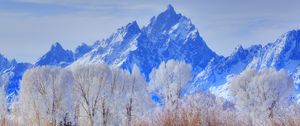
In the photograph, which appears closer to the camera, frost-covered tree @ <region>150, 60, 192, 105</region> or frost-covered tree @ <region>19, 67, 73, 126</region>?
frost-covered tree @ <region>19, 67, 73, 126</region>

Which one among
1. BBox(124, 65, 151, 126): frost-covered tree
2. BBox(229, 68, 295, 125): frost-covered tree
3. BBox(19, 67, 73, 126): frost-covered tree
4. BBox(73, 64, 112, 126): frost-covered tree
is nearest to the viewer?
BBox(73, 64, 112, 126): frost-covered tree

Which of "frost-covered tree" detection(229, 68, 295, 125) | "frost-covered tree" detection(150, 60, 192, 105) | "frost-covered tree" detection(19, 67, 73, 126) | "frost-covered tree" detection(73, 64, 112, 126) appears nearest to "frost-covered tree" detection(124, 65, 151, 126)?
"frost-covered tree" detection(150, 60, 192, 105)

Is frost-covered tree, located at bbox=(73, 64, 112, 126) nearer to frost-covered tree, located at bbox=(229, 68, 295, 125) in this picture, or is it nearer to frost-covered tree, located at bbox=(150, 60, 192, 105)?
frost-covered tree, located at bbox=(150, 60, 192, 105)

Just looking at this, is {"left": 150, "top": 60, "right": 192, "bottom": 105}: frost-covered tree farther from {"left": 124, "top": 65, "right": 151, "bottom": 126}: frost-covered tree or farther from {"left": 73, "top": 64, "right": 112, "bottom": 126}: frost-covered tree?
{"left": 73, "top": 64, "right": 112, "bottom": 126}: frost-covered tree

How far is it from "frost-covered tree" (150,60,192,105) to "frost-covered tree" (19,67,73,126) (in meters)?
18.4

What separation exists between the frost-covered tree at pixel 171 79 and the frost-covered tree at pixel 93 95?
1622cm

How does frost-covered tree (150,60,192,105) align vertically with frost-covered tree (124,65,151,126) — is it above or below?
above

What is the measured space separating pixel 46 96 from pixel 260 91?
37.4 meters

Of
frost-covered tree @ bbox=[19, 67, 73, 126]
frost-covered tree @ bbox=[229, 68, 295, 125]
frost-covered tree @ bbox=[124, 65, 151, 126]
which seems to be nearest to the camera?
frost-covered tree @ bbox=[19, 67, 73, 126]

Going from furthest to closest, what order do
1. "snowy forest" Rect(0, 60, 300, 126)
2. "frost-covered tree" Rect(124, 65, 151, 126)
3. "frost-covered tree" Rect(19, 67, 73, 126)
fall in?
1. "frost-covered tree" Rect(124, 65, 151, 126)
2. "frost-covered tree" Rect(19, 67, 73, 126)
3. "snowy forest" Rect(0, 60, 300, 126)

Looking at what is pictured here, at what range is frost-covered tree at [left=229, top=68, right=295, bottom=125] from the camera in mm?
101125

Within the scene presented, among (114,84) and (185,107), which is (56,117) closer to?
(114,84)

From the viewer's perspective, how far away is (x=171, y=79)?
10888cm

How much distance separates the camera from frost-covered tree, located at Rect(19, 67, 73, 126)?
85062 mm
